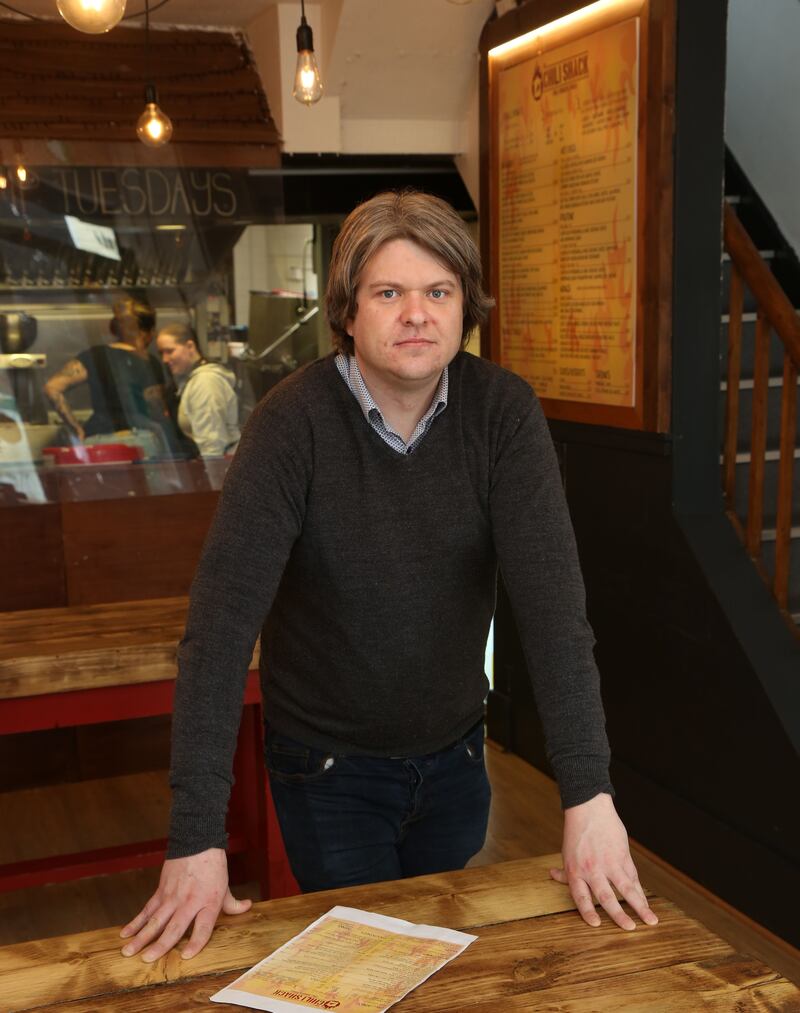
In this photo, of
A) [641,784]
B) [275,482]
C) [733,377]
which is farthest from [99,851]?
[733,377]

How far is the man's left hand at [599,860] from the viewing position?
1.64m

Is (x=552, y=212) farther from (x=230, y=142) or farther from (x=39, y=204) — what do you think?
(x=39, y=204)

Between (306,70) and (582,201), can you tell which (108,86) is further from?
(582,201)

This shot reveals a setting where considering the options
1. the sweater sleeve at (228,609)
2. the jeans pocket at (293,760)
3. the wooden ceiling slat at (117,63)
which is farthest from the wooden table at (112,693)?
the wooden ceiling slat at (117,63)

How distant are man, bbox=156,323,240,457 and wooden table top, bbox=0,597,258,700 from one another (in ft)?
5.54

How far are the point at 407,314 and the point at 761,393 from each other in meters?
2.19

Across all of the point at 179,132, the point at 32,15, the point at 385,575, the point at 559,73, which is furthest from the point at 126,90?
the point at 385,575

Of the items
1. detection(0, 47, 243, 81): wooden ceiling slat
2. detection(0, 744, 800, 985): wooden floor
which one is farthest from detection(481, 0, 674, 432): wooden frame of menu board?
detection(0, 744, 800, 985): wooden floor

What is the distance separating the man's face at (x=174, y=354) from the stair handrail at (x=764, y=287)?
2.26 meters

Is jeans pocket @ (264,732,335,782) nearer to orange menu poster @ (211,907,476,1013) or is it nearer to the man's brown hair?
orange menu poster @ (211,907,476,1013)

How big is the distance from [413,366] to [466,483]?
0.21 meters

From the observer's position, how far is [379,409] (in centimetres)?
185

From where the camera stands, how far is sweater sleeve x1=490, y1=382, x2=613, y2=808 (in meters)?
1.72

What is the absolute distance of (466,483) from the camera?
185 cm
